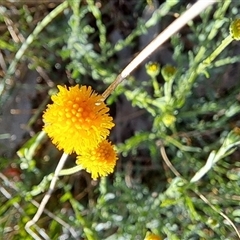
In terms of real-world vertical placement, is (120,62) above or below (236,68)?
above

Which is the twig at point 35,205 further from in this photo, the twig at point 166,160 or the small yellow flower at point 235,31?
the small yellow flower at point 235,31

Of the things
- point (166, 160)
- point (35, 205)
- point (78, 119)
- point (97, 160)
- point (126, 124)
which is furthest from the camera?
point (126, 124)

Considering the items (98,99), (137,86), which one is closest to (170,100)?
(137,86)

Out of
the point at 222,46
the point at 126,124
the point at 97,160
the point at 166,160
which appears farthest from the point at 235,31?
the point at 126,124

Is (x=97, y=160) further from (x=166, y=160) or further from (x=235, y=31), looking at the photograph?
(x=166, y=160)

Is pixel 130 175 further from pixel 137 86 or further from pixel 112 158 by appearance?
pixel 112 158

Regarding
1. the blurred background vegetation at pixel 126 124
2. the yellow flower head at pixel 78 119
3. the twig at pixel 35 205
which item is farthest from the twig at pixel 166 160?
the yellow flower head at pixel 78 119
